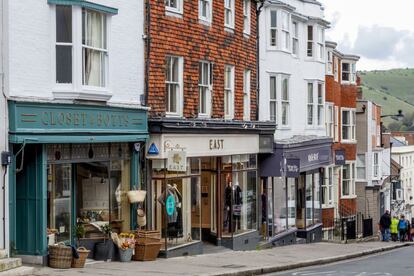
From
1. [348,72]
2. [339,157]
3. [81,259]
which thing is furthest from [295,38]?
[81,259]

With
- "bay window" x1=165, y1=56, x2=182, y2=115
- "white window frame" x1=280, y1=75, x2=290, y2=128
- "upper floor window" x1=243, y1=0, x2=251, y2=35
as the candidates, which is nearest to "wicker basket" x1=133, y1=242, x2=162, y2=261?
"bay window" x1=165, y1=56, x2=182, y2=115

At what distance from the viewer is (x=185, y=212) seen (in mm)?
27000

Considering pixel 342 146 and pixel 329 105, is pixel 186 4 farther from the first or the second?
pixel 342 146

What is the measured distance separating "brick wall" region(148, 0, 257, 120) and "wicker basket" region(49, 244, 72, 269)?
20.0 feet

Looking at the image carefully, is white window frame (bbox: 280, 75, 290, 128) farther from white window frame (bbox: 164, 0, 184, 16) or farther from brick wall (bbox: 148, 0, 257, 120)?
white window frame (bbox: 164, 0, 184, 16)

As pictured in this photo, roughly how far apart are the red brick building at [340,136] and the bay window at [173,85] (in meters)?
19.0

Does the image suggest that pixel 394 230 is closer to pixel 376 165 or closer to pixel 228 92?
pixel 376 165

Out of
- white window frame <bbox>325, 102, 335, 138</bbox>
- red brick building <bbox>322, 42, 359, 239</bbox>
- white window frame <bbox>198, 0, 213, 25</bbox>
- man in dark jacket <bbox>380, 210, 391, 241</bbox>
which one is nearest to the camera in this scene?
white window frame <bbox>198, 0, 213, 25</bbox>

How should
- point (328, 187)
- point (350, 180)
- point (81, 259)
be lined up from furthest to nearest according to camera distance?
point (350, 180) < point (328, 187) < point (81, 259)

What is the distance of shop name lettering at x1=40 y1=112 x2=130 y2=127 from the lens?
786 inches

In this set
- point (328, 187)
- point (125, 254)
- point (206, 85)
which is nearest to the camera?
point (125, 254)

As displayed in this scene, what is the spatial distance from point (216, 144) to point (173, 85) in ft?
8.81

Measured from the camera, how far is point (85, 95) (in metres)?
20.9

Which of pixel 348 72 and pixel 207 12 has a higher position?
pixel 207 12
